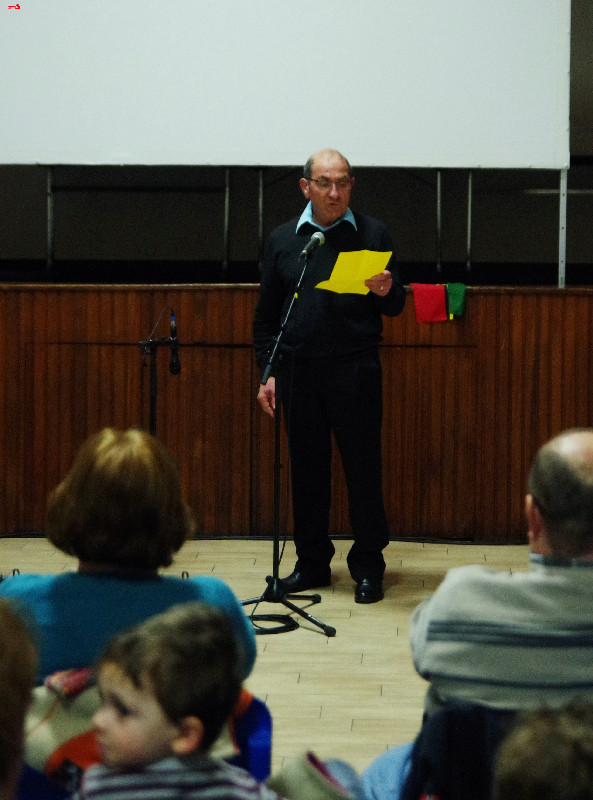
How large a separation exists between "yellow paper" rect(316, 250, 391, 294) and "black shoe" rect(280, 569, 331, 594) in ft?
3.74

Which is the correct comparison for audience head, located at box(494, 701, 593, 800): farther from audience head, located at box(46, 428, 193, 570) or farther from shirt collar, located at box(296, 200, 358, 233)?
shirt collar, located at box(296, 200, 358, 233)

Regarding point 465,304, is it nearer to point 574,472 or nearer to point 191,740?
point 574,472

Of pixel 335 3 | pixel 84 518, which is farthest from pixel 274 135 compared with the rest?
pixel 84 518

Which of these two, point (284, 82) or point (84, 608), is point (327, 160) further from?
point (84, 608)

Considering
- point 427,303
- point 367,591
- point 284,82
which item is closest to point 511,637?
point 367,591

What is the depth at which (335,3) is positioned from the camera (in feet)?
16.3

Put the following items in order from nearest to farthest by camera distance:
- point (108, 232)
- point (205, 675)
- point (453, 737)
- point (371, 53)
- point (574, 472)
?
point (205, 675), point (453, 737), point (574, 472), point (371, 53), point (108, 232)

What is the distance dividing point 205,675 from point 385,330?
3.91 metres

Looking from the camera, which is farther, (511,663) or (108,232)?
(108,232)

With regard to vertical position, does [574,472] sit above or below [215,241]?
below

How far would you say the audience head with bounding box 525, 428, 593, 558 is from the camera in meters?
1.67

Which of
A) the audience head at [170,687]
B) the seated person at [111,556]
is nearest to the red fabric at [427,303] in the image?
the seated person at [111,556]

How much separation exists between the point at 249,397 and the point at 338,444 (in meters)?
0.95

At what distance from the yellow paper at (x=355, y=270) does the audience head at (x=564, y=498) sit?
6.96 ft
